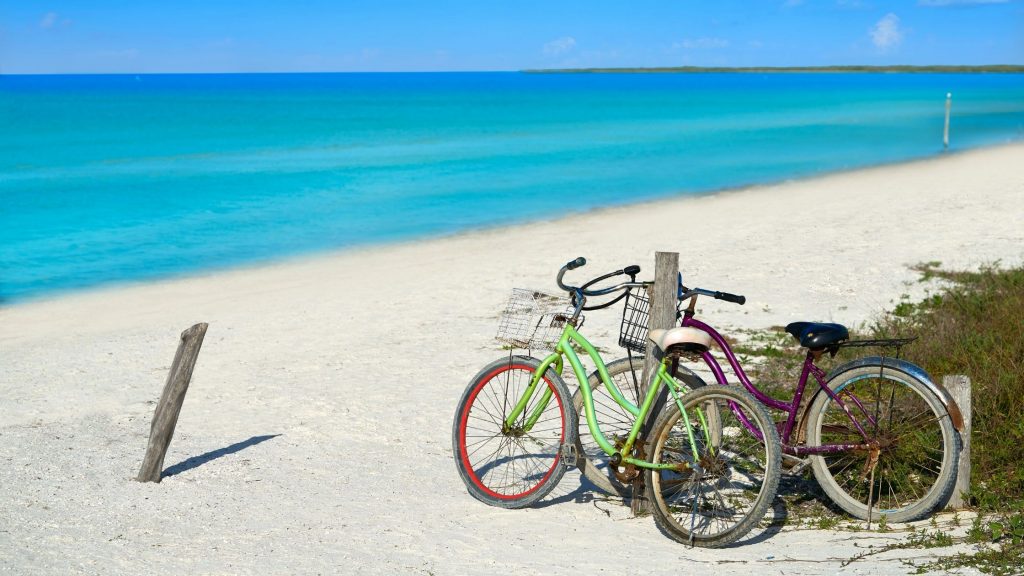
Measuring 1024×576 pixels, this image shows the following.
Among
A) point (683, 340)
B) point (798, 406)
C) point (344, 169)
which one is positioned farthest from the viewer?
point (344, 169)

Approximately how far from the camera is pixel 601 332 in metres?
10.2

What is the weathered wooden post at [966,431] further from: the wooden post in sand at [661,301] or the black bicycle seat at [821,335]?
the wooden post in sand at [661,301]

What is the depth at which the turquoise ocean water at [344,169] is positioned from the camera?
21.1 m

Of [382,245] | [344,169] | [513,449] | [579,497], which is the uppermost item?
[344,169]

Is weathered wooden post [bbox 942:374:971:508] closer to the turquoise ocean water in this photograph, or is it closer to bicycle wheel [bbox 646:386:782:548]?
bicycle wheel [bbox 646:386:782:548]

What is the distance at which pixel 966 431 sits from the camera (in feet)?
15.8

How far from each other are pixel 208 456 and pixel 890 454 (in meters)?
4.23

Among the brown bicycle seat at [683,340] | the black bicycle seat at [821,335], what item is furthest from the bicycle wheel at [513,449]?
the black bicycle seat at [821,335]

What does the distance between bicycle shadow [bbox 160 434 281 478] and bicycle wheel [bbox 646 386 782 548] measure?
9.98 feet

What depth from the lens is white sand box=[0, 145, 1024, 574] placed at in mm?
4910

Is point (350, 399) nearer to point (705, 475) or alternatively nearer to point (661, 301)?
point (661, 301)

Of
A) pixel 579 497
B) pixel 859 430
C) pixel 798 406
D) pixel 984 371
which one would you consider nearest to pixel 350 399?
pixel 579 497

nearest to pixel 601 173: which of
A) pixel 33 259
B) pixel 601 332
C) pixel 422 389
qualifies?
pixel 33 259

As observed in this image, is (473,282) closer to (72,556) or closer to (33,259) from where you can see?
(72,556)
